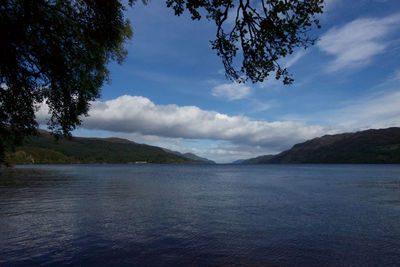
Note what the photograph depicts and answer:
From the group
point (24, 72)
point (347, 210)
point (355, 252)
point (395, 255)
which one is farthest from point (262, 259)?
point (347, 210)

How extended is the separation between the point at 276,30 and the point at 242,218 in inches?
704

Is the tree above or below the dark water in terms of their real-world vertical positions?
above

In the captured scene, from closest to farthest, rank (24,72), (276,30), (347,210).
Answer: (276,30), (24,72), (347,210)

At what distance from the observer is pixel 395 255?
13.9 meters

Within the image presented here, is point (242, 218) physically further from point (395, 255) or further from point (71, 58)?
point (71, 58)

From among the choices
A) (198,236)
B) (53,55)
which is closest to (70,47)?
(53,55)

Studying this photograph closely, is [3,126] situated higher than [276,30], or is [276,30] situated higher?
[276,30]

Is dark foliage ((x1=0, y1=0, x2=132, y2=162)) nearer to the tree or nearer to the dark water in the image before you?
the tree

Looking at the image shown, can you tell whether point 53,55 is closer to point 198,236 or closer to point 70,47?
point 70,47

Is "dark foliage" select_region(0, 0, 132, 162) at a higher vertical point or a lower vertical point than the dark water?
higher

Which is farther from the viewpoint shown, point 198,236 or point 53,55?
point 198,236

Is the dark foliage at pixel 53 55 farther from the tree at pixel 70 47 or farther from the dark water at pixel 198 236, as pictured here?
the dark water at pixel 198 236

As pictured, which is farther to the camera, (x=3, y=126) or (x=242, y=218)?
(x=242, y=218)

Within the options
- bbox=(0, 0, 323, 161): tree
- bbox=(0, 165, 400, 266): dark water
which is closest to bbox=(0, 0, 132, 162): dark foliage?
bbox=(0, 0, 323, 161): tree
